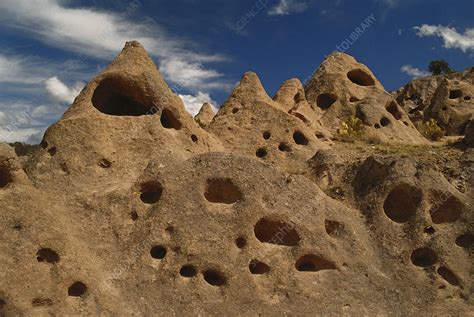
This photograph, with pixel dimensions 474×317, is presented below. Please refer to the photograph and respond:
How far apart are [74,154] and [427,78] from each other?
27.9 m

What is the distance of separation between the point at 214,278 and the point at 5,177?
4.85 metres

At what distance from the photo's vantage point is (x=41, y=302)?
9.99 meters

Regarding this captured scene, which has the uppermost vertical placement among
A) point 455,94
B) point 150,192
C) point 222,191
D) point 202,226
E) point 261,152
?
point 455,94

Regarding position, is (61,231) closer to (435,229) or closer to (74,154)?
(74,154)

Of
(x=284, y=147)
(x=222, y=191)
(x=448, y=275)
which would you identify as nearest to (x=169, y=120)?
(x=222, y=191)

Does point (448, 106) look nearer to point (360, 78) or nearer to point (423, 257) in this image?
point (360, 78)

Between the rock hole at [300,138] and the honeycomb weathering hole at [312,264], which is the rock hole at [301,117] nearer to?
the rock hole at [300,138]

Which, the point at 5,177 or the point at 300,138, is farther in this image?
the point at 300,138

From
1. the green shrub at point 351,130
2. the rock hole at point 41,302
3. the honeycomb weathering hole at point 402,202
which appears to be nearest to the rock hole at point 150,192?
the rock hole at point 41,302

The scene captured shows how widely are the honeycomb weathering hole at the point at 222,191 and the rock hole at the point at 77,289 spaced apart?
3.49 metres

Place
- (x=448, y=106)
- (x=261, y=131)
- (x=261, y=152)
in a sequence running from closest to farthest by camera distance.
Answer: (x=261, y=152)
(x=261, y=131)
(x=448, y=106)

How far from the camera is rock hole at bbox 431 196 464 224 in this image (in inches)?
524

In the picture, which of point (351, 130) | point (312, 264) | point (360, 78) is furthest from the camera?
point (360, 78)

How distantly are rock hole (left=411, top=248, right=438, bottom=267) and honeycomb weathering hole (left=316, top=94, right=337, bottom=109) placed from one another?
43.3 ft
